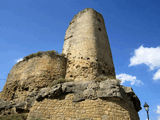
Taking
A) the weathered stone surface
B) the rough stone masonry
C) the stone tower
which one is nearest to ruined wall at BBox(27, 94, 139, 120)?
the rough stone masonry

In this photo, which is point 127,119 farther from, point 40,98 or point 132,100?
point 40,98

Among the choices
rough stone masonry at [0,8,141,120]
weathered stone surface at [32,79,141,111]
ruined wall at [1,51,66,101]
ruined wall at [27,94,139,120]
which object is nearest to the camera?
ruined wall at [27,94,139,120]

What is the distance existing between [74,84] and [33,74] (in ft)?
9.74

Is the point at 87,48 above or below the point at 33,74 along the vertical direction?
above

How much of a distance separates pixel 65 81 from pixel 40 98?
1.59m

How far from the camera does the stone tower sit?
9.07 metres

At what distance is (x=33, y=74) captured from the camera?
30.8 ft

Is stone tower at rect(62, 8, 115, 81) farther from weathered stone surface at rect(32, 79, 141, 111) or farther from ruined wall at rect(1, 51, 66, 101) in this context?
weathered stone surface at rect(32, 79, 141, 111)

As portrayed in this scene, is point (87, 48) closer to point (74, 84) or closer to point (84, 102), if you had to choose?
point (74, 84)

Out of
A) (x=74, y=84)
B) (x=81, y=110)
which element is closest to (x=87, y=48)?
(x=74, y=84)

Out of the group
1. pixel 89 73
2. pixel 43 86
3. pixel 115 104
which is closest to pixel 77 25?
pixel 89 73

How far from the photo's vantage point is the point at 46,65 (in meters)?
9.61

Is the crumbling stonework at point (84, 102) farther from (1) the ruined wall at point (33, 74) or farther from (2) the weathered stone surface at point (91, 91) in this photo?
(1) the ruined wall at point (33, 74)

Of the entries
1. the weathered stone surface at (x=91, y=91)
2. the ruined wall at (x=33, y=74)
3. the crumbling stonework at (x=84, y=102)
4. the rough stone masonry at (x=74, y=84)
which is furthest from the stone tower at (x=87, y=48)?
the crumbling stonework at (x=84, y=102)
